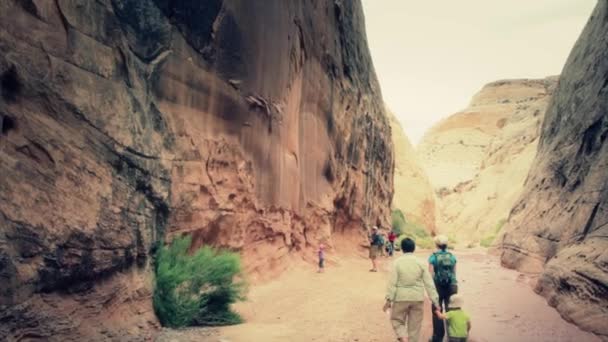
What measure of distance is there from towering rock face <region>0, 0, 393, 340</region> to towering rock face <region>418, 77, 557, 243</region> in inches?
1259

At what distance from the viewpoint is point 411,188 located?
47625 mm

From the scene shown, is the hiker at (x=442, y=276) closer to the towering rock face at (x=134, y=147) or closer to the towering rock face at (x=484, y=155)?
the towering rock face at (x=134, y=147)

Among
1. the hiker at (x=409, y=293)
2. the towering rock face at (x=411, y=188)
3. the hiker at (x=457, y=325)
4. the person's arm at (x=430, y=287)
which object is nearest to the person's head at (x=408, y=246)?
the hiker at (x=409, y=293)

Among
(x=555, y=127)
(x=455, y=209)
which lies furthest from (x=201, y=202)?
(x=455, y=209)


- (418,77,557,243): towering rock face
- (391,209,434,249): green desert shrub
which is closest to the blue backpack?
(391,209,434,249): green desert shrub

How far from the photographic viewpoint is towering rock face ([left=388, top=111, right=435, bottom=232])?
150ft

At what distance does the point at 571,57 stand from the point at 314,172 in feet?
39.8

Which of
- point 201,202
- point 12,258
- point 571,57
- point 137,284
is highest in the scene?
point 571,57

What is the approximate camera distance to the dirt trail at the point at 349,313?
694 cm

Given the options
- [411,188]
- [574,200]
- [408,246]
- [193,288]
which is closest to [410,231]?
[411,188]

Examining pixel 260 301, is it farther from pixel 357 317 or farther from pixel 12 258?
pixel 12 258

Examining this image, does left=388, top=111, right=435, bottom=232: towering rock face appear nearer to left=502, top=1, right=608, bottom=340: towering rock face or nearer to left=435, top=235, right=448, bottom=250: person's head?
left=502, top=1, right=608, bottom=340: towering rock face

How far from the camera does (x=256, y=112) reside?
38.9 feet

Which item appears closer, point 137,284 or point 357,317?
point 137,284
